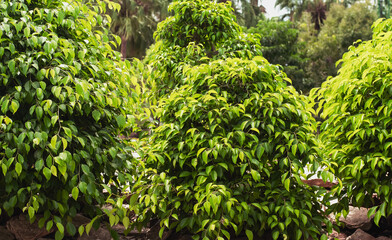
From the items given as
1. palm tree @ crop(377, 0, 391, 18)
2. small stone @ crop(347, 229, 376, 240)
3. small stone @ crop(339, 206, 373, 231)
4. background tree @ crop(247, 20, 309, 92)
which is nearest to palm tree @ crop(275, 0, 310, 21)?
background tree @ crop(247, 20, 309, 92)

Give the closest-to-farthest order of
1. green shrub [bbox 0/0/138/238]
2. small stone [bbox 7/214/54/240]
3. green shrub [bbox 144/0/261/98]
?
green shrub [bbox 0/0/138/238] → small stone [bbox 7/214/54/240] → green shrub [bbox 144/0/261/98]

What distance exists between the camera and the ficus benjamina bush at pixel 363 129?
3.18 m

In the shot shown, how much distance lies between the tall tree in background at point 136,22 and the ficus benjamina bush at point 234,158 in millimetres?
16349

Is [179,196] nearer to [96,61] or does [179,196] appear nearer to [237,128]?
[237,128]

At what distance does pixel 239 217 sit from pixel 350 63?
6.42 feet

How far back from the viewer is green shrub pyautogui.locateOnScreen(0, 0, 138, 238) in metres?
2.82

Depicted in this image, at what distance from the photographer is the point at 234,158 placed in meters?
2.98

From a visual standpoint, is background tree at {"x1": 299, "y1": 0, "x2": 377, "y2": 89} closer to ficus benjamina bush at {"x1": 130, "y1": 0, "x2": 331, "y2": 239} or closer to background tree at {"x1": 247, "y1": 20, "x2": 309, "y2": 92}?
background tree at {"x1": 247, "y1": 20, "x2": 309, "y2": 92}

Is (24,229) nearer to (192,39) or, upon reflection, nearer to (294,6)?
(192,39)

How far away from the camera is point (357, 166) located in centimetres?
318

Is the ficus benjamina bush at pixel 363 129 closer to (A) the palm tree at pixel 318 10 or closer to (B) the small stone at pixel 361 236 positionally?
(B) the small stone at pixel 361 236

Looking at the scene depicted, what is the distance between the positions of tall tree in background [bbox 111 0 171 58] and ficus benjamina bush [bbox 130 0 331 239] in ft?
53.6

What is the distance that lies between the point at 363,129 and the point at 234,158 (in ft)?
3.91

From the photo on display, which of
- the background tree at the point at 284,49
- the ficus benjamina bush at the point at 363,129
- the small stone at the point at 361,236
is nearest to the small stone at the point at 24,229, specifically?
the ficus benjamina bush at the point at 363,129
